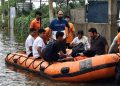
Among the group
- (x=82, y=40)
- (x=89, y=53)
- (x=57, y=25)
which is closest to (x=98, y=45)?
(x=89, y=53)

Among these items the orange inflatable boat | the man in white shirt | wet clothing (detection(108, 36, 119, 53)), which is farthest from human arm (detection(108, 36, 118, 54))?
the man in white shirt

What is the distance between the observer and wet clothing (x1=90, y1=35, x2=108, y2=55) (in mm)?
14434

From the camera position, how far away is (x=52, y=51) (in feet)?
46.1

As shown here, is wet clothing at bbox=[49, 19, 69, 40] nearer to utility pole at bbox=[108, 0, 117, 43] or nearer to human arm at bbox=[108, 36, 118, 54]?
human arm at bbox=[108, 36, 118, 54]

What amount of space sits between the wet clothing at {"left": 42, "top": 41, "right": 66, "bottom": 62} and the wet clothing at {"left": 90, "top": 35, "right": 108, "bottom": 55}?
97 cm

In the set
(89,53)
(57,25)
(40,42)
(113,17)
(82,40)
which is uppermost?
(57,25)

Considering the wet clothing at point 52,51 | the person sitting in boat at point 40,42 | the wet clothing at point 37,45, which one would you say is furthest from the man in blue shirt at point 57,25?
the wet clothing at point 52,51

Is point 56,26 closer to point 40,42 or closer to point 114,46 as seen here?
point 40,42

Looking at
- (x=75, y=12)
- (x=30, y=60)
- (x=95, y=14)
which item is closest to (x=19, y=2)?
(x=75, y=12)

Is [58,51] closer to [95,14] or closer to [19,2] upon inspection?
[95,14]

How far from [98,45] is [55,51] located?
4.33 feet

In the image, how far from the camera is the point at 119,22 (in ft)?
66.1

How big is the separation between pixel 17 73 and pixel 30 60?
1.90 feet

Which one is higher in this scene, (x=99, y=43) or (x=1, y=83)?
(x=99, y=43)
